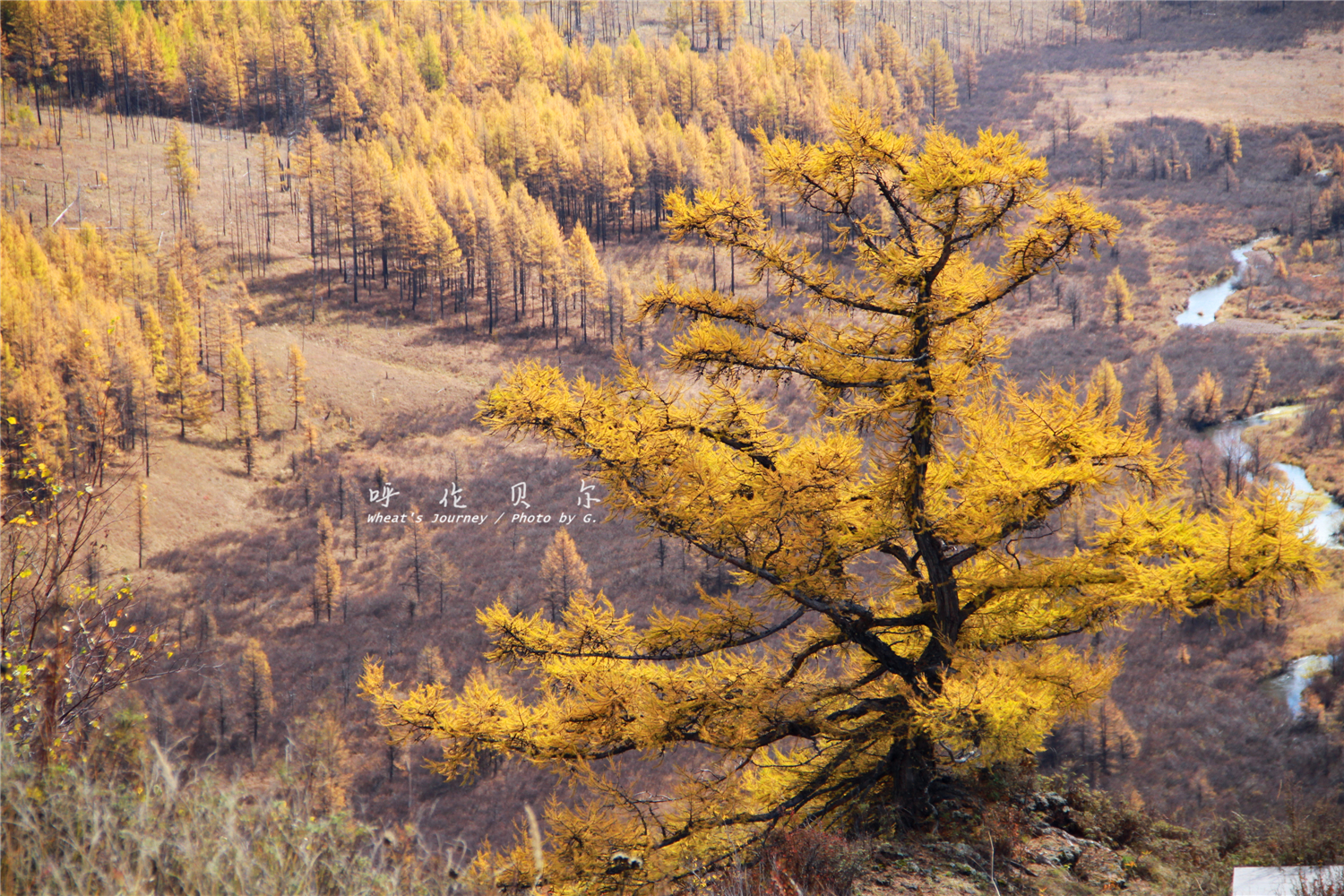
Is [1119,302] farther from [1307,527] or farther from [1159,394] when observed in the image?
[1307,527]

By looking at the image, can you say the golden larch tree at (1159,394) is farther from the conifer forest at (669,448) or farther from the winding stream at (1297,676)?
the winding stream at (1297,676)

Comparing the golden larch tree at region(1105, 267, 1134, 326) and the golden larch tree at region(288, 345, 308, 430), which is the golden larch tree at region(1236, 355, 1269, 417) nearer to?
the golden larch tree at region(1105, 267, 1134, 326)

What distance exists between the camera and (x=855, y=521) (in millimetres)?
7883

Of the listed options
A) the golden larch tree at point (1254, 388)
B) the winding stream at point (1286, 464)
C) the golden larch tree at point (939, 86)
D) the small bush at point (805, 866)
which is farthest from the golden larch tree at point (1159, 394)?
the golden larch tree at point (939, 86)

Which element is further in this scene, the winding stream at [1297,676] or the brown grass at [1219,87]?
the brown grass at [1219,87]

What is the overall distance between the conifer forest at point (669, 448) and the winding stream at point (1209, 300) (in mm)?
1165

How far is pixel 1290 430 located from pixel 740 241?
199ft

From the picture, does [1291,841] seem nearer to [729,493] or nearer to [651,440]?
[729,493]

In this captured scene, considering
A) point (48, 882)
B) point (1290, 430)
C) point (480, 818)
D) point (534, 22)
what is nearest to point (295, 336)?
point (480, 818)

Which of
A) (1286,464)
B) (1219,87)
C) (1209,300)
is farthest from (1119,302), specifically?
(1219,87)

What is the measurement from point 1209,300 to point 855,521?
79236 mm

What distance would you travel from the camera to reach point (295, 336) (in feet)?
222

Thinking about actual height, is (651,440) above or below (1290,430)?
above

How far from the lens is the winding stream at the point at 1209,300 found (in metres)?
67.1
